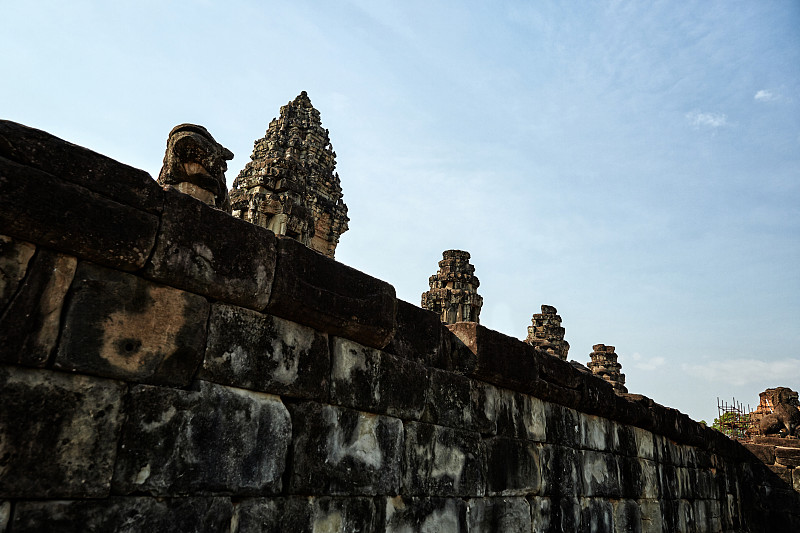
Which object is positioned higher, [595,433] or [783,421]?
[783,421]

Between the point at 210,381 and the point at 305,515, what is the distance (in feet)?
3.07

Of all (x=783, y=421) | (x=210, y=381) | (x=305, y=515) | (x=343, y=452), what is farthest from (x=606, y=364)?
(x=210, y=381)

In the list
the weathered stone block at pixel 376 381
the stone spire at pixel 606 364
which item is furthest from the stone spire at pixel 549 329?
the weathered stone block at pixel 376 381

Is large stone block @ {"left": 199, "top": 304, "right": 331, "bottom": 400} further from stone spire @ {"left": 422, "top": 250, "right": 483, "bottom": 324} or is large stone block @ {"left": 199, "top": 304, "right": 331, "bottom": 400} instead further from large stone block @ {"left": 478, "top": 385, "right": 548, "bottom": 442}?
stone spire @ {"left": 422, "top": 250, "right": 483, "bottom": 324}

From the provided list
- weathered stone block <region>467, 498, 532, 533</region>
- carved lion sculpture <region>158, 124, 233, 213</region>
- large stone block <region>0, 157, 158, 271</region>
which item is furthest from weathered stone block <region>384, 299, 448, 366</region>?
large stone block <region>0, 157, 158, 271</region>

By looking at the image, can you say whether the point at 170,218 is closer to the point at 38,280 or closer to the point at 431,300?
the point at 38,280

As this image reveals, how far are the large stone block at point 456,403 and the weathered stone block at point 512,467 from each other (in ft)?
0.63

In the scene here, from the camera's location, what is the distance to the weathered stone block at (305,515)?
2.81 meters

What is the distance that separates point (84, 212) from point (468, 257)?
2306cm

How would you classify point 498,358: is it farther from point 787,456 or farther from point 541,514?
point 787,456

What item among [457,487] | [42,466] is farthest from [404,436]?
[42,466]

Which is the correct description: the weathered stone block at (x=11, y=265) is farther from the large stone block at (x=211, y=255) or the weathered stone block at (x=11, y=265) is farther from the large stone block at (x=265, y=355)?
the large stone block at (x=265, y=355)

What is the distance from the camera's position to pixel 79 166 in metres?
2.36

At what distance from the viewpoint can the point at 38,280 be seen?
7.31 feet
